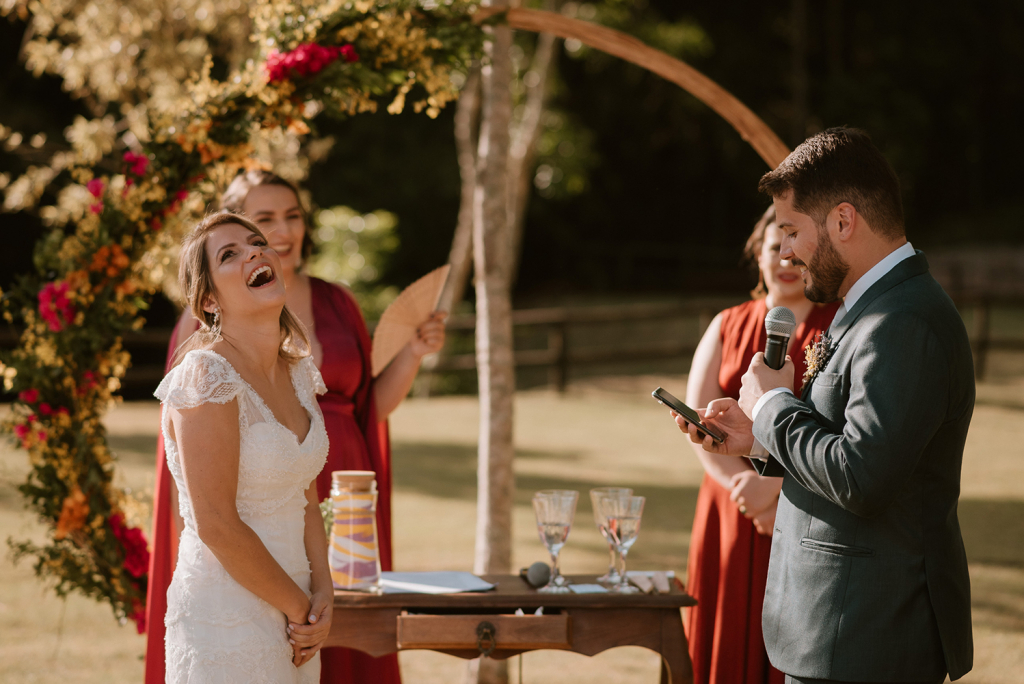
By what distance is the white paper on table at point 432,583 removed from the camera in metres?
2.87


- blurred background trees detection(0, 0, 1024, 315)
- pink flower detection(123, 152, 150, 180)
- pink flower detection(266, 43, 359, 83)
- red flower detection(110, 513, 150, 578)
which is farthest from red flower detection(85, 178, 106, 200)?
blurred background trees detection(0, 0, 1024, 315)

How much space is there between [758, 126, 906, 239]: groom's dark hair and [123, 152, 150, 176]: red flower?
9.20 ft

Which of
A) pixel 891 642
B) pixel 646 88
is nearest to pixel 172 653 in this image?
pixel 891 642

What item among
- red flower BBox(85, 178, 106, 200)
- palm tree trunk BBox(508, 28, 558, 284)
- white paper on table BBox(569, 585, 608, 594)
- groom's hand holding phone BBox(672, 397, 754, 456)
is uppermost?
palm tree trunk BBox(508, 28, 558, 284)

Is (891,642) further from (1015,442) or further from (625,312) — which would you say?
(625,312)

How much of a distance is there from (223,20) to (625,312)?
7.53 metres

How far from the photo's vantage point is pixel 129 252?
159 inches

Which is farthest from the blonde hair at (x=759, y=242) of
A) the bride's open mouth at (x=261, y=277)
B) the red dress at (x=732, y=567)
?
the bride's open mouth at (x=261, y=277)

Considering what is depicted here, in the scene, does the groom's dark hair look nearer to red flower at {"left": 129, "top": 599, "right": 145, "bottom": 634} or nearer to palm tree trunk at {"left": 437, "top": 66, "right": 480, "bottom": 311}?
red flower at {"left": 129, "top": 599, "right": 145, "bottom": 634}

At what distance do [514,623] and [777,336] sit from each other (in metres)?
1.12

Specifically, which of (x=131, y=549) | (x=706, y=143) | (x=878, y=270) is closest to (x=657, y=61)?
(x=878, y=270)

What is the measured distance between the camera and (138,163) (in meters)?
3.95

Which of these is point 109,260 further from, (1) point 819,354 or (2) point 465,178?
(2) point 465,178

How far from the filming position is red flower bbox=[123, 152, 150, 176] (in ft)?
12.9
